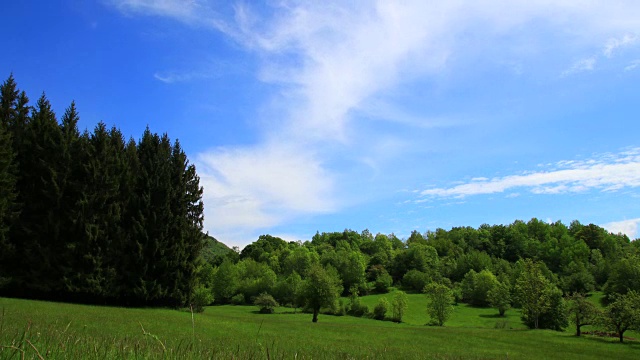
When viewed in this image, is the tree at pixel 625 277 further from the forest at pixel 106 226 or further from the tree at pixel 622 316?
the tree at pixel 622 316

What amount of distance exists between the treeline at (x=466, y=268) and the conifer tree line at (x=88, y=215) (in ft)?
83.3

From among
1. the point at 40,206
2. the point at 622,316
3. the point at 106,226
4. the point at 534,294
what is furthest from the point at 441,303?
the point at 40,206

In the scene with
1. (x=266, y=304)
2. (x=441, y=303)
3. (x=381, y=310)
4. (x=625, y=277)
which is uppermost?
(x=625, y=277)

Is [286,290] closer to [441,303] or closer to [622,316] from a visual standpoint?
[441,303]

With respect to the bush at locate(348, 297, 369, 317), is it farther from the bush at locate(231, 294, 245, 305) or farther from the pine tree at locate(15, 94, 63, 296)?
the pine tree at locate(15, 94, 63, 296)

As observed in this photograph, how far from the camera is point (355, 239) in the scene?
6698 inches

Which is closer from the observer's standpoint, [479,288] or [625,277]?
[625,277]

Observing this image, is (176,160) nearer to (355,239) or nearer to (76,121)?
(76,121)

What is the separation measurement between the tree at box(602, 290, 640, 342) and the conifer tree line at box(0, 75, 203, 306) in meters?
50.9

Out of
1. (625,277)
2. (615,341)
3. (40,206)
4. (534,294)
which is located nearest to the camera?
(40,206)

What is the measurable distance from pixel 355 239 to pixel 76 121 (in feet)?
455

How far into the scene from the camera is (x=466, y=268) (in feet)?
411

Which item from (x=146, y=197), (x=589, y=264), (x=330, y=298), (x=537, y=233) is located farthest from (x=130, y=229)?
(x=537, y=233)

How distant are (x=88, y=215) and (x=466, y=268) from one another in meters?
116
